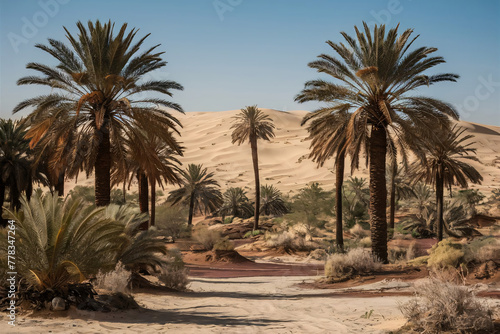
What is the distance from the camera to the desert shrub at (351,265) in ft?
48.4

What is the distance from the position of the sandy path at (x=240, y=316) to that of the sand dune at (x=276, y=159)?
39750 millimetres

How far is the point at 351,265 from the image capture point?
15.0 metres

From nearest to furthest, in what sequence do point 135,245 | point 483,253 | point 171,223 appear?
point 135,245 < point 483,253 < point 171,223

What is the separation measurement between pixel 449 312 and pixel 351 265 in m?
8.32

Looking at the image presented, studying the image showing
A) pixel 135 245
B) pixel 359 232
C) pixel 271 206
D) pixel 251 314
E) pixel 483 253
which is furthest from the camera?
pixel 271 206

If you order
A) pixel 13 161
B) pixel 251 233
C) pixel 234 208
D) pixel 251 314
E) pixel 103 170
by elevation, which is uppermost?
pixel 13 161

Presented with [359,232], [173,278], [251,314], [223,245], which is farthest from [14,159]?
[359,232]

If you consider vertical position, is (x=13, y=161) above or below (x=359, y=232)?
above

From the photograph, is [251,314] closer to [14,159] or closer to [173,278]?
[173,278]

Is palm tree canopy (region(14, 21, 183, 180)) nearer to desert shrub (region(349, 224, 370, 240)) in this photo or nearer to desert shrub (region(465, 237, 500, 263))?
desert shrub (region(465, 237, 500, 263))

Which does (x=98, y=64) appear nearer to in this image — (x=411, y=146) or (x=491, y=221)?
(x=411, y=146)

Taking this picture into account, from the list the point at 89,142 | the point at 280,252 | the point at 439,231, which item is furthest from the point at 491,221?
the point at 89,142

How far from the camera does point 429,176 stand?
23.2 m

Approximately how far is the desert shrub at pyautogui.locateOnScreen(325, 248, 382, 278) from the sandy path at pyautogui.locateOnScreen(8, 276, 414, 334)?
196 centimetres
